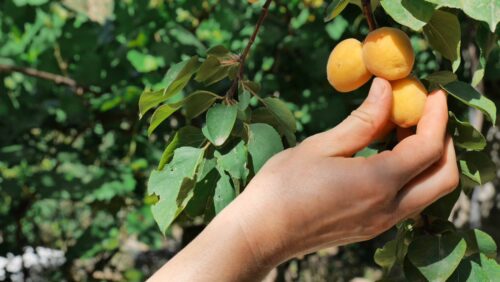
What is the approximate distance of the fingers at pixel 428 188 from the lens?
0.98 meters

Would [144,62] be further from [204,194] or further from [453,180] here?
[453,180]

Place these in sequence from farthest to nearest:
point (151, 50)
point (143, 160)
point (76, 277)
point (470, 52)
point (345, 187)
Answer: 1. point (76, 277)
2. point (143, 160)
3. point (151, 50)
4. point (470, 52)
5. point (345, 187)

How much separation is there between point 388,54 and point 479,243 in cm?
31

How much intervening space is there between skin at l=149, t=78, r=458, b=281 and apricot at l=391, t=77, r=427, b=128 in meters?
0.01

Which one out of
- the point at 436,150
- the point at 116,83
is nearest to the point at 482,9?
the point at 436,150

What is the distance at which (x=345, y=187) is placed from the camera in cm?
95

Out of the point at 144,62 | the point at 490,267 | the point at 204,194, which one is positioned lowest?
the point at 144,62

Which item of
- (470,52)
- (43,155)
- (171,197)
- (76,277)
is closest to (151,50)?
(43,155)

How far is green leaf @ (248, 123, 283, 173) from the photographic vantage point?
1.08 m

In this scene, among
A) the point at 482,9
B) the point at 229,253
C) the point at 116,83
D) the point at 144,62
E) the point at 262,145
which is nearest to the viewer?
the point at 482,9

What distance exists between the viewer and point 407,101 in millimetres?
985

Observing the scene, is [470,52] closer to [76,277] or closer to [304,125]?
[304,125]

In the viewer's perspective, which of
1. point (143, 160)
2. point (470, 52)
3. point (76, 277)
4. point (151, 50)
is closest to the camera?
point (470, 52)

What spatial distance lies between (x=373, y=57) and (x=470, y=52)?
1379 millimetres
